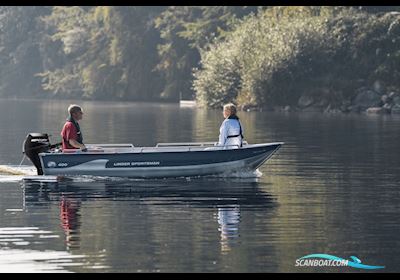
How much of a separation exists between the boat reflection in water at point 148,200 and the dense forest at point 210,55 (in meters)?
51.8

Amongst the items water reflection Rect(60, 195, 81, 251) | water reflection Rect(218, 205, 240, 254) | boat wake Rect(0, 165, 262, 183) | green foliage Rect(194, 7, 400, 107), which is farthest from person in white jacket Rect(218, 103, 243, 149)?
green foliage Rect(194, 7, 400, 107)

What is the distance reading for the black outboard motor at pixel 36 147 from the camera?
104 ft

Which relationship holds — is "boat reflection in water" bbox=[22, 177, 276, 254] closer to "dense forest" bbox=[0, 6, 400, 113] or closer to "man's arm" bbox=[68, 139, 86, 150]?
"man's arm" bbox=[68, 139, 86, 150]

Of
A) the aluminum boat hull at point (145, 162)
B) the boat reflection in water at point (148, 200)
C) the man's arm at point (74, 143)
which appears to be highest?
the man's arm at point (74, 143)

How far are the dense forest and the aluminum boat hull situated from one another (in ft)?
165

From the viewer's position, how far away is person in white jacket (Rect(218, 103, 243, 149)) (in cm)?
3119

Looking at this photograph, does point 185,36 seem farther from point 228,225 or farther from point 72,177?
point 228,225

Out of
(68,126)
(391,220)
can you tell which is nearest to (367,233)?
(391,220)

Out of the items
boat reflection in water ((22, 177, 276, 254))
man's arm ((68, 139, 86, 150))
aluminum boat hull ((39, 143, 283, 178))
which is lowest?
boat reflection in water ((22, 177, 276, 254))

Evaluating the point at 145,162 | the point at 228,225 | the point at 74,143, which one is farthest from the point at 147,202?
the point at 74,143

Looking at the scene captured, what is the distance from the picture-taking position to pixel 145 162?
103 feet

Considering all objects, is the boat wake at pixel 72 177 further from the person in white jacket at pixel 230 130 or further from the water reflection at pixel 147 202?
the person in white jacket at pixel 230 130

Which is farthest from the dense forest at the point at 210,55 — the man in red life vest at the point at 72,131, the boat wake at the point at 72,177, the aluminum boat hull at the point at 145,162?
the man in red life vest at the point at 72,131
